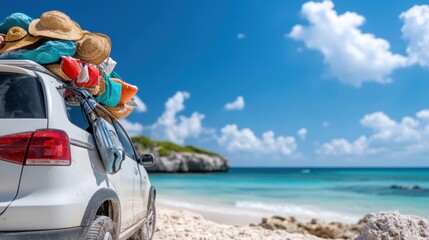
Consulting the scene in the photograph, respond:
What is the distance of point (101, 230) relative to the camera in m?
2.98

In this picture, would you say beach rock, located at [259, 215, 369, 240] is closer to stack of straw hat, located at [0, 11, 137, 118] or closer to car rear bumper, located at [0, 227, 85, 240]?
stack of straw hat, located at [0, 11, 137, 118]

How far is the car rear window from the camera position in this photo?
272 cm

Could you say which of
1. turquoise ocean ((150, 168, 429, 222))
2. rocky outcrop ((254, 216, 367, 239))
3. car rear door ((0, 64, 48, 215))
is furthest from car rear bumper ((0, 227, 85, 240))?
turquoise ocean ((150, 168, 429, 222))

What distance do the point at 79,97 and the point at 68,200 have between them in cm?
87

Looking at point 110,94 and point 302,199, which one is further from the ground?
point 110,94

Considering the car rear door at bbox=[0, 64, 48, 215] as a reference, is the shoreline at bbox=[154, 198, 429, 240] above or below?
below

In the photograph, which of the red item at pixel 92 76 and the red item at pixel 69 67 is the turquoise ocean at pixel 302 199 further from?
the red item at pixel 69 67

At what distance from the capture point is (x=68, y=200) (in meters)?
2.66

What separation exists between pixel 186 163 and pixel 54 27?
84093 mm

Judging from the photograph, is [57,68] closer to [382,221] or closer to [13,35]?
[13,35]

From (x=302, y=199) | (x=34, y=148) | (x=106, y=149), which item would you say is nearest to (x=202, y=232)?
(x=106, y=149)

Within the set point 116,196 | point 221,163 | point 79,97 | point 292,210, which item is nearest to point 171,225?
point 116,196

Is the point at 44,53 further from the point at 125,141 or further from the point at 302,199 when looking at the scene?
the point at 302,199

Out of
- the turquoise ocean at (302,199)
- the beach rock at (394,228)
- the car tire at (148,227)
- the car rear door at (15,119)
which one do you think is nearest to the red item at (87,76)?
the car rear door at (15,119)
